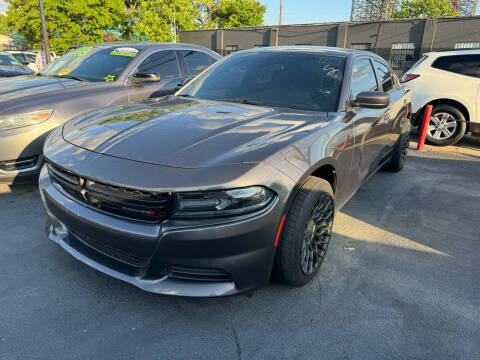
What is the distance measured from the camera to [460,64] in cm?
631

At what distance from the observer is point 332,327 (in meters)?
2.07

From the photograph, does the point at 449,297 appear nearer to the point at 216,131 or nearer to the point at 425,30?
the point at 216,131

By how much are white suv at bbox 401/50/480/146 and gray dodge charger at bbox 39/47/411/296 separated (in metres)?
4.48

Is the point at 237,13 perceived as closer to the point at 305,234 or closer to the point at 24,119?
the point at 24,119

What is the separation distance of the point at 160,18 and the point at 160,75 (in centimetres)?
3004

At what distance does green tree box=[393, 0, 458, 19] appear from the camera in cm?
3862

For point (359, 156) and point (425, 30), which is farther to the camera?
point (425, 30)

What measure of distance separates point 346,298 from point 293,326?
0.48m

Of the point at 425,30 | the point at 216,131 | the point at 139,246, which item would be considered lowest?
the point at 139,246

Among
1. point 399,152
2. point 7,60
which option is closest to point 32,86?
point 399,152

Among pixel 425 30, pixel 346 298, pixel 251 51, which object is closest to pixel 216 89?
pixel 251 51

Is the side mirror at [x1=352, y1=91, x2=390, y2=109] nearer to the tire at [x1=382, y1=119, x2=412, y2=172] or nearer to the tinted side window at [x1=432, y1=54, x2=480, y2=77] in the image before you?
the tire at [x1=382, y1=119, x2=412, y2=172]

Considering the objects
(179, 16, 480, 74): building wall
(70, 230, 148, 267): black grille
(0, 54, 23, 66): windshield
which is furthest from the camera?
(179, 16, 480, 74): building wall

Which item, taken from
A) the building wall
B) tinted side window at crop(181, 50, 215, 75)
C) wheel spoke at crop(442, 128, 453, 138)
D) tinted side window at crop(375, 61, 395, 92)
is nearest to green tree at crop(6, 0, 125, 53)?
the building wall
